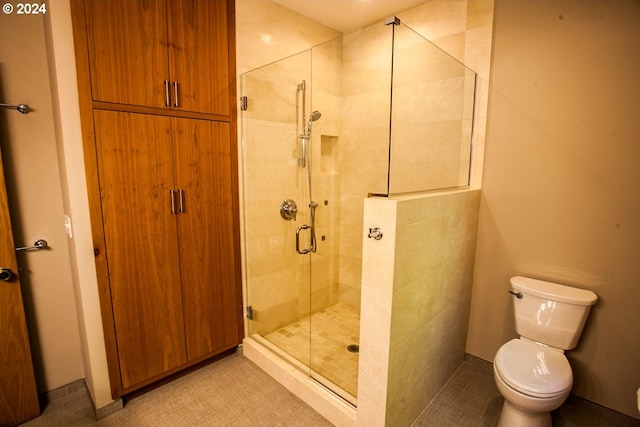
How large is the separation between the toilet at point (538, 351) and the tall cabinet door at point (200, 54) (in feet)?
7.64

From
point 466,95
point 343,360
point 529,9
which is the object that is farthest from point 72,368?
point 529,9

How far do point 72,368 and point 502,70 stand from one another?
3.48m

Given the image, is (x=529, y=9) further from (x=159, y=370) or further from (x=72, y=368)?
(x=72, y=368)

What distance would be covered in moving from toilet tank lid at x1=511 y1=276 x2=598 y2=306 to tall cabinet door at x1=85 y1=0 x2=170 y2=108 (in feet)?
8.24

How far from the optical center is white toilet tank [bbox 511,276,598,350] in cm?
166

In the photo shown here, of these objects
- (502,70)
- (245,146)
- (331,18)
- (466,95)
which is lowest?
(245,146)

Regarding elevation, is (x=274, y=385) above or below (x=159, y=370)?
below

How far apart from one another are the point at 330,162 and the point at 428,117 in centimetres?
99

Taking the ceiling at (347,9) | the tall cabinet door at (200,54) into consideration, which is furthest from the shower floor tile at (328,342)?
the ceiling at (347,9)

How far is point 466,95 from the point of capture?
208 cm

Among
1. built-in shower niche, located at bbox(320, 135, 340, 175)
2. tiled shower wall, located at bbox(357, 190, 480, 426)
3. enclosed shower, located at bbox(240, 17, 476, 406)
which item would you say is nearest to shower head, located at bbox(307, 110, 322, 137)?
enclosed shower, located at bbox(240, 17, 476, 406)

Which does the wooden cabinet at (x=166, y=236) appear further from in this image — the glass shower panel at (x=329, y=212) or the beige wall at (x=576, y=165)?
the beige wall at (x=576, y=165)

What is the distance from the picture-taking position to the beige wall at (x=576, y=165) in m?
1.61

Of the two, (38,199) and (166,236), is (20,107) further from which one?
(166,236)
